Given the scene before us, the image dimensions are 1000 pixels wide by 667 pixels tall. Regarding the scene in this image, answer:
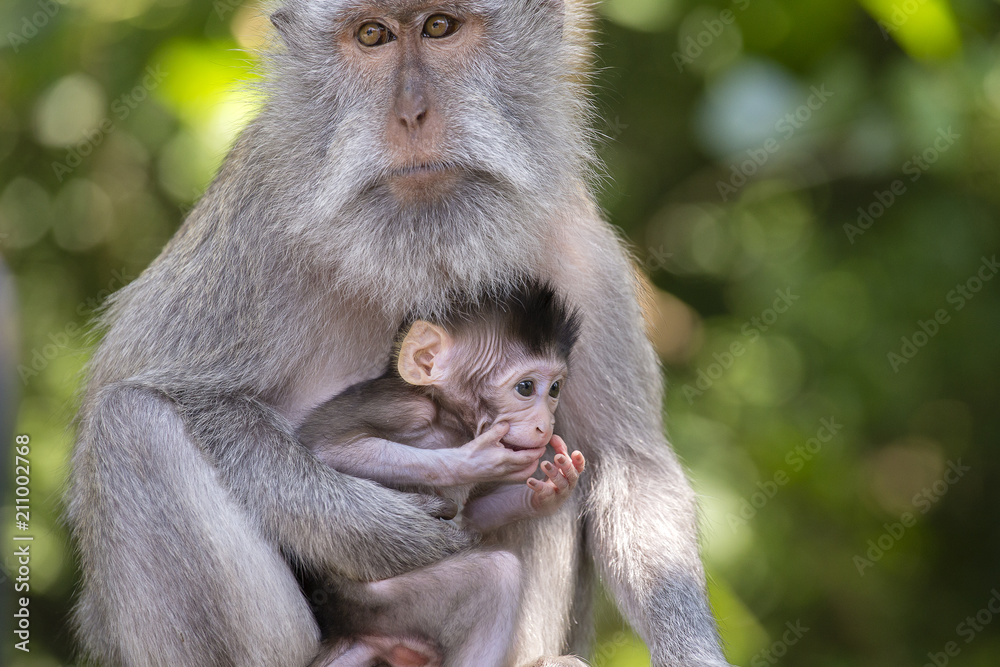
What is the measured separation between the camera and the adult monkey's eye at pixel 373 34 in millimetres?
3393

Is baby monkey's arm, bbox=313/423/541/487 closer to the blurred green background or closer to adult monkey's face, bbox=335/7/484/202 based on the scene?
adult monkey's face, bbox=335/7/484/202

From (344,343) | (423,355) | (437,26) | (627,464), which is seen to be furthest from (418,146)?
(627,464)

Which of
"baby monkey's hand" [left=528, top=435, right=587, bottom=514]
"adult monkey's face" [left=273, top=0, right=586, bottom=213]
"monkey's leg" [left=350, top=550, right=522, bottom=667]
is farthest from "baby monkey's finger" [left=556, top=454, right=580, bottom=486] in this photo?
"adult monkey's face" [left=273, top=0, right=586, bottom=213]

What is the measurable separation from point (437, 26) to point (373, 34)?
0.21 metres

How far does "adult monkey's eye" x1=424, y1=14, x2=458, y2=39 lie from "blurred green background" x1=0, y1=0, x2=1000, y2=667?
1.44 metres

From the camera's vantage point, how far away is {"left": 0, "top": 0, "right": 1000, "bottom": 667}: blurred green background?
488cm

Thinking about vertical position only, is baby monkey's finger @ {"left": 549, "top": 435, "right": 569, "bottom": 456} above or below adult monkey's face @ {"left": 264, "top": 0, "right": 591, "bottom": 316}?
below

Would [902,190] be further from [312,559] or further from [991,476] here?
[312,559]

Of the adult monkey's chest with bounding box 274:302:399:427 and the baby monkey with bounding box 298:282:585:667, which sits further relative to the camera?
the adult monkey's chest with bounding box 274:302:399:427

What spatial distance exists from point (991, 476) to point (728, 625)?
2.59 m

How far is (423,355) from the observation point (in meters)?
3.43

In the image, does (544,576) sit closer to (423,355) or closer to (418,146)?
(423,355)

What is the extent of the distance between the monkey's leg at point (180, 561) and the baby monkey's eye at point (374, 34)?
1.31m

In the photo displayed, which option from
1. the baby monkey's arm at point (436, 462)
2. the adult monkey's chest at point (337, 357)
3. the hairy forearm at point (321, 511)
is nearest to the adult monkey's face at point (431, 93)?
the adult monkey's chest at point (337, 357)
